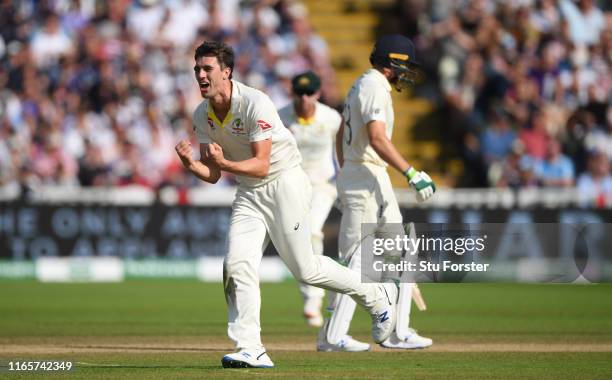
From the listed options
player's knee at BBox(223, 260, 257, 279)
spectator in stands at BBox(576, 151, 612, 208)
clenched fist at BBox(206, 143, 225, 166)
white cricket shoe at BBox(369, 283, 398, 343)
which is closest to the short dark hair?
clenched fist at BBox(206, 143, 225, 166)

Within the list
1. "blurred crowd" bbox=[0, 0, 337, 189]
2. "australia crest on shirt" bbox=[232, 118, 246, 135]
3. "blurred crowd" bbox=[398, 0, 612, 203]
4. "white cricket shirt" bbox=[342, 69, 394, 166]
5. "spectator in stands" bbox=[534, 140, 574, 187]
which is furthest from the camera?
"blurred crowd" bbox=[398, 0, 612, 203]

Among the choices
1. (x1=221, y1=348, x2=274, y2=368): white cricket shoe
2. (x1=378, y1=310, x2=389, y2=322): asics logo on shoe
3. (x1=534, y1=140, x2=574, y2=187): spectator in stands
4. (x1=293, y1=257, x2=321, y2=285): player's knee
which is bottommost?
(x1=221, y1=348, x2=274, y2=368): white cricket shoe

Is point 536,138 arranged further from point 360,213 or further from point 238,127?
point 238,127

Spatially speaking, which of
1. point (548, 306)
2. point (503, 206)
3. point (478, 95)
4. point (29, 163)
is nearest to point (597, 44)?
point (478, 95)

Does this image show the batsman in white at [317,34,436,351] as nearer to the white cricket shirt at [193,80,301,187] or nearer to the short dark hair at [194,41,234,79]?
the white cricket shirt at [193,80,301,187]

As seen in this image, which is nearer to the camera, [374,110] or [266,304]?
[374,110]

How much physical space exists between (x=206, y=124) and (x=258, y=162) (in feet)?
1.66

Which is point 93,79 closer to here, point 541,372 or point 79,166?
point 79,166

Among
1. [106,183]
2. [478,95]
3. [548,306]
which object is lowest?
[548,306]

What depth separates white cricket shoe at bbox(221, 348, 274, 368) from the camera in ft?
25.1

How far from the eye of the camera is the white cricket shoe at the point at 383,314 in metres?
8.43

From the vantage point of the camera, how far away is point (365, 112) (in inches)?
347

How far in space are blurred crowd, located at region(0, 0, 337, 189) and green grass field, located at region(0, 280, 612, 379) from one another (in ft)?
6.38

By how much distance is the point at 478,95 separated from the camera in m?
20.3
